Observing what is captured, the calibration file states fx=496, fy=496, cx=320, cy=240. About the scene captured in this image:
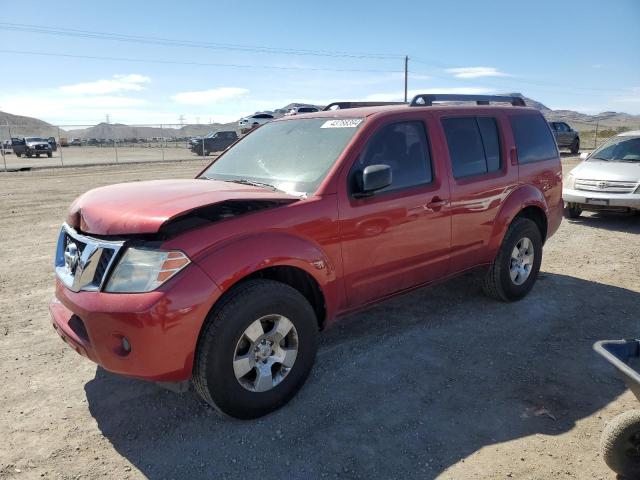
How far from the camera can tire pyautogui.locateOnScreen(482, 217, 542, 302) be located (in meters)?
4.84

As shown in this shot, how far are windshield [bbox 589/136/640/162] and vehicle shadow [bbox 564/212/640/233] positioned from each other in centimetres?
107

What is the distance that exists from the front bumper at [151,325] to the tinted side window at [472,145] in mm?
2566

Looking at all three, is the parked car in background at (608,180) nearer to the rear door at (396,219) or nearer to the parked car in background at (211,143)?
the rear door at (396,219)

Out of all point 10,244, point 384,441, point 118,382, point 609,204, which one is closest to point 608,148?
point 609,204

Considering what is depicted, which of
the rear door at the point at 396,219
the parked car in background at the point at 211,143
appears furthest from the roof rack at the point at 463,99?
the parked car in background at the point at 211,143

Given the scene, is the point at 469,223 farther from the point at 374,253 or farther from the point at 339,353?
the point at 339,353

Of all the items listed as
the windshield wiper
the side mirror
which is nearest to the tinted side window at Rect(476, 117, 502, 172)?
the side mirror

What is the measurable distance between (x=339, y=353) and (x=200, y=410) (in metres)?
1.21

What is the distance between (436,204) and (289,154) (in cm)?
127

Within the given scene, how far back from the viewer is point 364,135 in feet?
12.0

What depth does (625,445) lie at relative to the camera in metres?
2.50

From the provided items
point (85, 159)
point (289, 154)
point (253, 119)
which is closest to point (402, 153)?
point (289, 154)

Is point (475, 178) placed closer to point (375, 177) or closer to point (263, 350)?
point (375, 177)

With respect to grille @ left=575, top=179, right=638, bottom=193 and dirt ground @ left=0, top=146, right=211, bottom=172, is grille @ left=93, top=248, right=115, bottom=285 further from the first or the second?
dirt ground @ left=0, top=146, right=211, bottom=172
